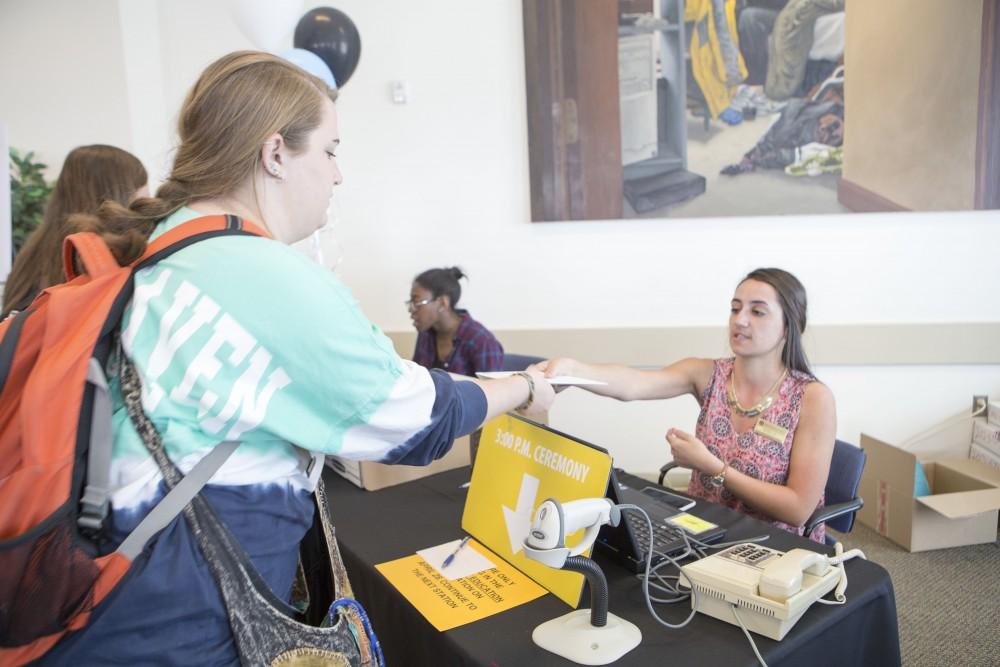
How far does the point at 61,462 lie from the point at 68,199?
4.37 feet

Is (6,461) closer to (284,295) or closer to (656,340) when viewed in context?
(284,295)

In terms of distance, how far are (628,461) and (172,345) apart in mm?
3158

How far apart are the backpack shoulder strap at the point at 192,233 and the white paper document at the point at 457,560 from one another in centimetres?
77

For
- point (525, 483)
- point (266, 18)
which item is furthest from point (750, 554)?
point (266, 18)

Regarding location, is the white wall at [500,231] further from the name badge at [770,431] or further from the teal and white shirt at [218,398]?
the teal and white shirt at [218,398]

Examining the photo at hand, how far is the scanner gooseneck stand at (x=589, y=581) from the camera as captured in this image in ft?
3.31

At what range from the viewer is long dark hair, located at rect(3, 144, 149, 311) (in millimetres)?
1663

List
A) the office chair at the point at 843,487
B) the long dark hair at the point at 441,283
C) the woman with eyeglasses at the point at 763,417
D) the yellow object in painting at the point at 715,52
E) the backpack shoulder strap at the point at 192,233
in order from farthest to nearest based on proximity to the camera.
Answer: the yellow object in painting at the point at 715,52 → the long dark hair at the point at 441,283 → the office chair at the point at 843,487 → the woman with eyeglasses at the point at 763,417 → the backpack shoulder strap at the point at 192,233

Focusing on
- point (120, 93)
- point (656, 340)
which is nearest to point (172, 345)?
point (656, 340)

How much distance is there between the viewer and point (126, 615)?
0.80 m

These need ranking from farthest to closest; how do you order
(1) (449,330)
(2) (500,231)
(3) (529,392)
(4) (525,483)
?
1. (2) (500,231)
2. (1) (449,330)
3. (4) (525,483)
4. (3) (529,392)

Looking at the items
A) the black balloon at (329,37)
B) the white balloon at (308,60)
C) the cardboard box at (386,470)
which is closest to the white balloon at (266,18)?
the black balloon at (329,37)

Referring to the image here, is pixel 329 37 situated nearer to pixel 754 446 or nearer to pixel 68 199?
pixel 68 199

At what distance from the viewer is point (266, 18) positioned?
3096 millimetres
